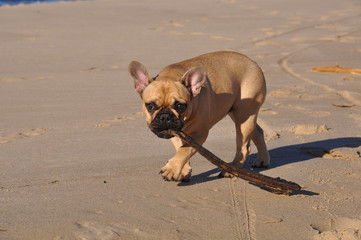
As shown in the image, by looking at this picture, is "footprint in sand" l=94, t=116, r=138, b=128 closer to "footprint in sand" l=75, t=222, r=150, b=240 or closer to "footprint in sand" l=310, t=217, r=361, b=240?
"footprint in sand" l=75, t=222, r=150, b=240

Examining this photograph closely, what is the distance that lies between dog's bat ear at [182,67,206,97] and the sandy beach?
0.83m

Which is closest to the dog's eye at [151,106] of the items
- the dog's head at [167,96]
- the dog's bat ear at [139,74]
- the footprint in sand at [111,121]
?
the dog's head at [167,96]

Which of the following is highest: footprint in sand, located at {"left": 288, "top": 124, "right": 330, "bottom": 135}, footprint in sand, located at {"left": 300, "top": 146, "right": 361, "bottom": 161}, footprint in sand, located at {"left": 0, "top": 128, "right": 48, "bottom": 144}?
footprint in sand, located at {"left": 300, "top": 146, "right": 361, "bottom": 161}

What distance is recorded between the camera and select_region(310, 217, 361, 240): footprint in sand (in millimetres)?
4801

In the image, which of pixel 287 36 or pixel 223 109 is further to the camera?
pixel 287 36

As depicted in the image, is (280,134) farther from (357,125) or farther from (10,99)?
(10,99)

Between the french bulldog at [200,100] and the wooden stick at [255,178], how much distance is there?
0.26 feet

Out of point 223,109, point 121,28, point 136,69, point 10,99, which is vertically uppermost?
point 136,69

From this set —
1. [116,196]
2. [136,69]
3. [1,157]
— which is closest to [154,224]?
[116,196]

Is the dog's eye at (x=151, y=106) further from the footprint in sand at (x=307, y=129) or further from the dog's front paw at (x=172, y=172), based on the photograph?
the footprint in sand at (x=307, y=129)

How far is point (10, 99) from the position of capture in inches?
393

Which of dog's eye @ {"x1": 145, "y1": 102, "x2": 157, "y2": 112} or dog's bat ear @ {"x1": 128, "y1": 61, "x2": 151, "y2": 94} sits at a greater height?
dog's bat ear @ {"x1": 128, "y1": 61, "x2": 151, "y2": 94}

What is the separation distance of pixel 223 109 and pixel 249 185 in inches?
34.3

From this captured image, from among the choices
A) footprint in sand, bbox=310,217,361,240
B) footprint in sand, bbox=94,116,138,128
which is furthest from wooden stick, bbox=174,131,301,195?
footprint in sand, bbox=94,116,138,128
